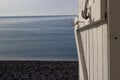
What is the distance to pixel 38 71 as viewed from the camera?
12406 mm

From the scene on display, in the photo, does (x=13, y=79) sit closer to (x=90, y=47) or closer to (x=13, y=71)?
(x=13, y=71)

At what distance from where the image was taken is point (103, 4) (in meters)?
2.29

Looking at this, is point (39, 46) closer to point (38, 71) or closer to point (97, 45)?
point (38, 71)

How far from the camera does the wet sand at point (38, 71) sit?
37.0 feet

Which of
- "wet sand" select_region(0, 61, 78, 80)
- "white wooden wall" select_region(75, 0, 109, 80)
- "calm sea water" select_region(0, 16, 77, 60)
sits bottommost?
"calm sea water" select_region(0, 16, 77, 60)

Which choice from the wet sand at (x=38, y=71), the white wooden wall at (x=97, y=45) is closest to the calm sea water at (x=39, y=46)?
the wet sand at (x=38, y=71)

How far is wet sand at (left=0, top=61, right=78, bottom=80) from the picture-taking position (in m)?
11.3

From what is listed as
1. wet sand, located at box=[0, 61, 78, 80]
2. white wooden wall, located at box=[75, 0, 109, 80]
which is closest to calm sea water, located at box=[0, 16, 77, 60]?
wet sand, located at box=[0, 61, 78, 80]

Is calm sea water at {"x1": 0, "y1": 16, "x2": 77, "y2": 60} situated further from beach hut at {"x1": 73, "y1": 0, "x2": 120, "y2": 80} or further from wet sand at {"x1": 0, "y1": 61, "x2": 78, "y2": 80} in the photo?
beach hut at {"x1": 73, "y1": 0, "x2": 120, "y2": 80}

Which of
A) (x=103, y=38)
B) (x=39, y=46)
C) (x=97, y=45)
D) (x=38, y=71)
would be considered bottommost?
(x=39, y=46)

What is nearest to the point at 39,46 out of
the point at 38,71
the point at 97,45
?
the point at 38,71

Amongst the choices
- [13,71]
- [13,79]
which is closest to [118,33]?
[13,79]

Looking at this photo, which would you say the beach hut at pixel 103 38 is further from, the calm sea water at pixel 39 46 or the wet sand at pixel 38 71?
the calm sea water at pixel 39 46

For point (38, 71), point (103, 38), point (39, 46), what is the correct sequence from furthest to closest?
point (39, 46), point (38, 71), point (103, 38)
